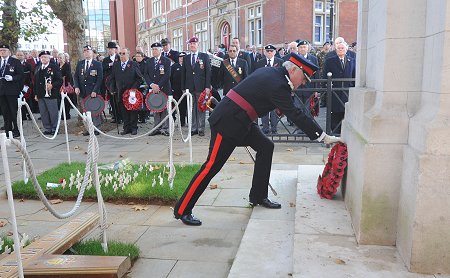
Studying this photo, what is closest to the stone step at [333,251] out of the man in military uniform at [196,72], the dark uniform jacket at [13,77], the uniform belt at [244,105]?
the uniform belt at [244,105]

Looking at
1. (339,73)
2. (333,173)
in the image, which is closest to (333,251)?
(333,173)

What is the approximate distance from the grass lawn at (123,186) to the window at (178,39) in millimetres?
40309

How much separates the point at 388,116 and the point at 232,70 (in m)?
7.10

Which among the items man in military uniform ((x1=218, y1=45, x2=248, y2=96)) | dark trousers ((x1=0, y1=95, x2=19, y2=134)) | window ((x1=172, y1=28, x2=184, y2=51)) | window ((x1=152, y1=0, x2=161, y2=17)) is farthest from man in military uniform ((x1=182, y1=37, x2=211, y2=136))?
window ((x1=152, y1=0, x2=161, y2=17))

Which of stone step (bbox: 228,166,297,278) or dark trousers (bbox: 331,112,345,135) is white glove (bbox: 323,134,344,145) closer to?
stone step (bbox: 228,166,297,278)

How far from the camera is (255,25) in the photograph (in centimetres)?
3103

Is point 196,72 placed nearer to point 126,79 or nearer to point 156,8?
point 126,79

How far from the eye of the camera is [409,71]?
3.32 metres

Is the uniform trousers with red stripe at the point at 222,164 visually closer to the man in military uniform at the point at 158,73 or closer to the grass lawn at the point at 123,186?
the grass lawn at the point at 123,186

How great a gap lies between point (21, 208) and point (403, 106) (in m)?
4.63

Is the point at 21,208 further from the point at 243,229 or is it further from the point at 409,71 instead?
the point at 409,71

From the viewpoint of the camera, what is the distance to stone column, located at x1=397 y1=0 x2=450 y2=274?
114 inches

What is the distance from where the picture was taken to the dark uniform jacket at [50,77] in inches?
458

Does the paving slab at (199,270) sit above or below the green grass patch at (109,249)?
below
